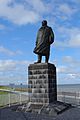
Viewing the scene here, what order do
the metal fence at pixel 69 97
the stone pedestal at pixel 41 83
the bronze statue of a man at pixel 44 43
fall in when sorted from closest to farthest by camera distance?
the stone pedestal at pixel 41 83 → the bronze statue of a man at pixel 44 43 → the metal fence at pixel 69 97

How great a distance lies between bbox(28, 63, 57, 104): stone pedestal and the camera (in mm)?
14875

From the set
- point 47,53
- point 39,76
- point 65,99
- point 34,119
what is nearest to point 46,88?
point 39,76

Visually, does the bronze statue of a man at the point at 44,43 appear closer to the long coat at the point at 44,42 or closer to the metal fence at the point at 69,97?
the long coat at the point at 44,42

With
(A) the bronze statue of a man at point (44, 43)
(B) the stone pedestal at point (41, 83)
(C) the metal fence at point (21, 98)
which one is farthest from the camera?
(C) the metal fence at point (21, 98)

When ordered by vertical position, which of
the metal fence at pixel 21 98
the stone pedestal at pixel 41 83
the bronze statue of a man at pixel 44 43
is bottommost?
the metal fence at pixel 21 98

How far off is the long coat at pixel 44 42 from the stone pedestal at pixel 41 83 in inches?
33.8

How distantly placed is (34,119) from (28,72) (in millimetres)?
4122

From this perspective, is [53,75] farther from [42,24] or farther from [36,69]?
[42,24]

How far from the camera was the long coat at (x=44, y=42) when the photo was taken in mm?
15633

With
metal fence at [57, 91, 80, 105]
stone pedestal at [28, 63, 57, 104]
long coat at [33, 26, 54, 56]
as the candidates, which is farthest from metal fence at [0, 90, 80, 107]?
long coat at [33, 26, 54, 56]

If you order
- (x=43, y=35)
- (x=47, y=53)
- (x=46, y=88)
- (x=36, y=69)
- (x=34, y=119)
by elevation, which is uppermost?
Answer: (x=43, y=35)

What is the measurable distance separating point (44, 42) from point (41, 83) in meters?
2.45

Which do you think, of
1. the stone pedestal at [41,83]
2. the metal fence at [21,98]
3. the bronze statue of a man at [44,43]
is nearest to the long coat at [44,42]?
the bronze statue of a man at [44,43]

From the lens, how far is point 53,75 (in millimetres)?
15617
